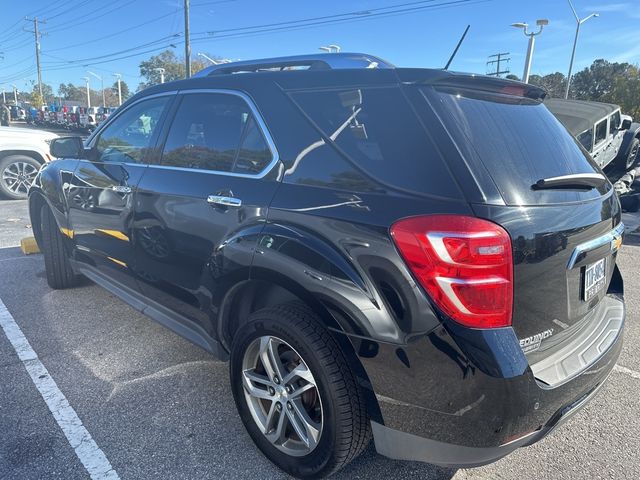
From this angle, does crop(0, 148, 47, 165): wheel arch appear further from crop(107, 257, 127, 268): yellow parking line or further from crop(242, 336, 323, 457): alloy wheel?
crop(242, 336, 323, 457): alloy wheel

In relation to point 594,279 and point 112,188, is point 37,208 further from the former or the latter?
point 594,279

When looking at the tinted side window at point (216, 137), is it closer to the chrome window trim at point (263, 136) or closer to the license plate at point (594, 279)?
the chrome window trim at point (263, 136)

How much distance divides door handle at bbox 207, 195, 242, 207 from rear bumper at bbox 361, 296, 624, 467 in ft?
3.24

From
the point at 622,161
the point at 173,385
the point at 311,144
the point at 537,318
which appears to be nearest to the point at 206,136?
the point at 311,144

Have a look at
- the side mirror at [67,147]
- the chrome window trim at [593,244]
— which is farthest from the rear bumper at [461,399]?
the side mirror at [67,147]

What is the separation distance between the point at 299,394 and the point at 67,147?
121 inches

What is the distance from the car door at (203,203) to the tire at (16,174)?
24.0 feet

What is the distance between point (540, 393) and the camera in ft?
5.44

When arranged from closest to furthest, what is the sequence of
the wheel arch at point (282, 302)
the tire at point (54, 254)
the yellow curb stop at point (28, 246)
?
1. the wheel arch at point (282, 302)
2. the tire at point (54, 254)
3. the yellow curb stop at point (28, 246)

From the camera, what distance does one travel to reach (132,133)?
331cm

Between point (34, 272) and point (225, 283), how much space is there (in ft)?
12.0

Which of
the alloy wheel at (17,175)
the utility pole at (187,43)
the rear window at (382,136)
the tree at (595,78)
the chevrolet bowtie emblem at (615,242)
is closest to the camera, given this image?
the rear window at (382,136)

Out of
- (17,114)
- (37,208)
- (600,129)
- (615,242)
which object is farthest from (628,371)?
(17,114)

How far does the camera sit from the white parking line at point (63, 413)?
2.18 meters
